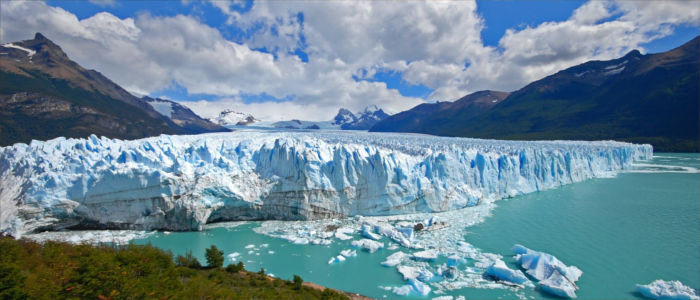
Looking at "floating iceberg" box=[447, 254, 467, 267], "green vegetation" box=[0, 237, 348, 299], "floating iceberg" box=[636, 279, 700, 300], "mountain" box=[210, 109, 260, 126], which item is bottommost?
"floating iceberg" box=[636, 279, 700, 300]

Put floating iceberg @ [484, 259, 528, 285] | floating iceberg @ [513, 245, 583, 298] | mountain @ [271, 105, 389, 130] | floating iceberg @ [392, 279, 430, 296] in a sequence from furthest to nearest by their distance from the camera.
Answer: mountain @ [271, 105, 389, 130] → floating iceberg @ [484, 259, 528, 285] → floating iceberg @ [392, 279, 430, 296] → floating iceberg @ [513, 245, 583, 298]

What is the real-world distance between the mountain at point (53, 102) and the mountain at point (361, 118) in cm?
8994

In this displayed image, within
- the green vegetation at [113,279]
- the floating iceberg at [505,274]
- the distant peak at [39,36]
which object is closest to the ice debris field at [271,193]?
the floating iceberg at [505,274]

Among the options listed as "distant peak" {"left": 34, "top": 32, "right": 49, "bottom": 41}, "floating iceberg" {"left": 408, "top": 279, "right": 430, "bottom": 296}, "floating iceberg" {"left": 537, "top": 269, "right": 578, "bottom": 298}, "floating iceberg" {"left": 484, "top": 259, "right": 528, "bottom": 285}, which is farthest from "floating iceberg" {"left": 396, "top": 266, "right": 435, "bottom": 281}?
"distant peak" {"left": 34, "top": 32, "right": 49, "bottom": 41}

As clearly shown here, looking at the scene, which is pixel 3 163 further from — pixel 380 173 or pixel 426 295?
pixel 426 295

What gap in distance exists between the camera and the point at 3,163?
14992 mm

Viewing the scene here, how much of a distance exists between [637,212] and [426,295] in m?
15.2

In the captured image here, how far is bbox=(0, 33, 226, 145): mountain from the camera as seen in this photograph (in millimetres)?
45781

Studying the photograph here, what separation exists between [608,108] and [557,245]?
247ft

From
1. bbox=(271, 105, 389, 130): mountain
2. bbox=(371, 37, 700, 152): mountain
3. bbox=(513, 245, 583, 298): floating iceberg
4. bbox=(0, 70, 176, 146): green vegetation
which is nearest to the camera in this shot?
bbox=(513, 245, 583, 298): floating iceberg

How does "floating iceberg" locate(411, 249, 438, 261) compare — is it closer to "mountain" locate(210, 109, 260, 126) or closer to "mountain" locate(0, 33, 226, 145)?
"mountain" locate(0, 33, 226, 145)

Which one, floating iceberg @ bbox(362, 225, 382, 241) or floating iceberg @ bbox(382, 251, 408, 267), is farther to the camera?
floating iceberg @ bbox(362, 225, 382, 241)

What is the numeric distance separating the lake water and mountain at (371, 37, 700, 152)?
147ft

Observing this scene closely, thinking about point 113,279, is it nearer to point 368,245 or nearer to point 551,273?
point 368,245
